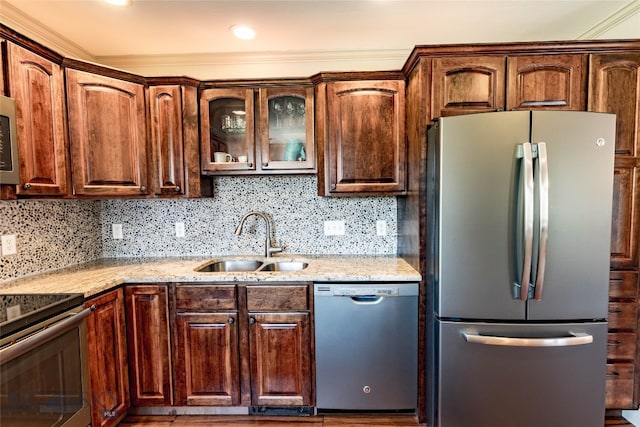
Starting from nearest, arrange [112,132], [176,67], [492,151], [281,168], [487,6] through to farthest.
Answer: [492,151]
[487,6]
[112,132]
[281,168]
[176,67]

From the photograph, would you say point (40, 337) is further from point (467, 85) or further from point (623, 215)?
point (623, 215)

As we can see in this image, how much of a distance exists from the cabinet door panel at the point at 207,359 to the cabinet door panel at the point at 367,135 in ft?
4.01

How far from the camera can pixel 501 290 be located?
1.56 m

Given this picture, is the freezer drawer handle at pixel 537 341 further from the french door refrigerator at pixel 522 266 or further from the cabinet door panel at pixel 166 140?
the cabinet door panel at pixel 166 140

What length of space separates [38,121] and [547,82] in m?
2.86

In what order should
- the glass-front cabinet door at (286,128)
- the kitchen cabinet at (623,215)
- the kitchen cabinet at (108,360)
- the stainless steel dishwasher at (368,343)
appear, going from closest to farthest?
the kitchen cabinet at (108,360) < the kitchen cabinet at (623,215) < the stainless steel dishwasher at (368,343) < the glass-front cabinet door at (286,128)

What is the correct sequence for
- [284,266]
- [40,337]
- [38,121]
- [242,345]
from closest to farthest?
[40,337] < [38,121] < [242,345] < [284,266]

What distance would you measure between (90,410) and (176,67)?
2413 millimetres

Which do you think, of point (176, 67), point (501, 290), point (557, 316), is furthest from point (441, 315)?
point (176, 67)

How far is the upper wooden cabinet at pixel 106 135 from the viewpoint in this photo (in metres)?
1.89

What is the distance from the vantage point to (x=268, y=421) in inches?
76.0

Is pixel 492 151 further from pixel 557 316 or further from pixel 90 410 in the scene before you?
pixel 90 410

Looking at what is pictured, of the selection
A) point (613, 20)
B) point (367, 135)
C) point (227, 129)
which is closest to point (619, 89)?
point (613, 20)

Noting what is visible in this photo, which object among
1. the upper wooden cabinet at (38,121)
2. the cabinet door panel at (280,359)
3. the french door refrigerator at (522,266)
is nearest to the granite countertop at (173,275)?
the cabinet door panel at (280,359)
